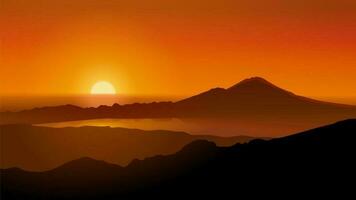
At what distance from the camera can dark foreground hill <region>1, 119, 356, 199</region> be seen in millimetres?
37969

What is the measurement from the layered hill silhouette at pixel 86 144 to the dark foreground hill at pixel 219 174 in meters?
4.50

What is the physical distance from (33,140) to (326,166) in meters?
36.6

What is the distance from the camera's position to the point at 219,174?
40.5m

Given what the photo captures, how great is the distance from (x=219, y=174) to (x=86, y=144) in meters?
23.9

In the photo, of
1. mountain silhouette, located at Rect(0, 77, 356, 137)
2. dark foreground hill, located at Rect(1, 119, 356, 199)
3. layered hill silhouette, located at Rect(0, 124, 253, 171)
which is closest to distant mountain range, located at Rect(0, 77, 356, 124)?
mountain silhouette, located at Rect(0, 77, 356, 137)

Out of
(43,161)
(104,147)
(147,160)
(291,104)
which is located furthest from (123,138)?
(291,104)

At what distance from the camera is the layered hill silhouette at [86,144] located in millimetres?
52938

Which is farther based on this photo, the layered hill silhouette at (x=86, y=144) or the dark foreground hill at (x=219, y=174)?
the layered hill silhouette at (x=86, y=144)

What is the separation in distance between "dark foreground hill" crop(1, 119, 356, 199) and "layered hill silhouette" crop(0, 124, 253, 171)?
4.50m

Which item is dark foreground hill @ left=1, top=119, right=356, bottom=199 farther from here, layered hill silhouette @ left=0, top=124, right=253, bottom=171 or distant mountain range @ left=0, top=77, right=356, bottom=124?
distant mountain range @ left=0, top=77, right=356, bottom=124

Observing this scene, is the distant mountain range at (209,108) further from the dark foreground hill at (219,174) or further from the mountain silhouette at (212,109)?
the dark foreground hill at (219,174)

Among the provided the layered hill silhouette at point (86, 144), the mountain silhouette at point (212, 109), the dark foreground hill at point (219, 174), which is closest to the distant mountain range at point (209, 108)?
the mountain silhouette at point (212, 109)

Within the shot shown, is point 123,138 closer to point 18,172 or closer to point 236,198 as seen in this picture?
point 18,172

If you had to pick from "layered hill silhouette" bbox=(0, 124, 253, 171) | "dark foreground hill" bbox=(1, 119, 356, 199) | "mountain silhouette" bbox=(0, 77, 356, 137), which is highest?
"mountain silhouette" bbox=(0, 77, 356, 137)
